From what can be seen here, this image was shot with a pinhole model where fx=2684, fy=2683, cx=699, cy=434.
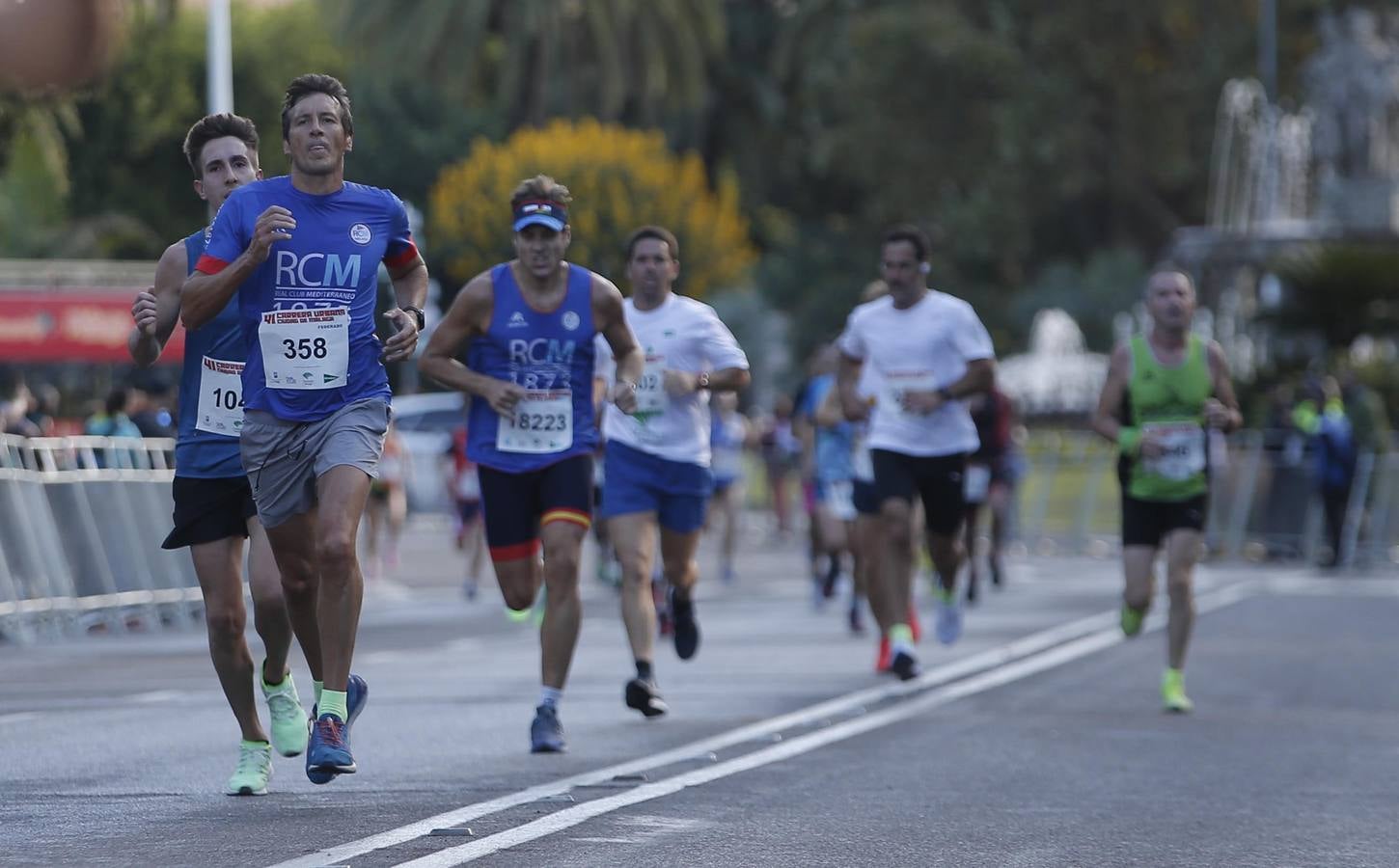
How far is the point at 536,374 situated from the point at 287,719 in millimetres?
2041

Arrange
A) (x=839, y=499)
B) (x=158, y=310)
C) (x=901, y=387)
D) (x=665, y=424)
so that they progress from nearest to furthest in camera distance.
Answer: (x=158, y=310) → (x=665, y=424) → (x=901, y=387) → (x=839, y=499)

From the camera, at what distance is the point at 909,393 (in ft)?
40.7

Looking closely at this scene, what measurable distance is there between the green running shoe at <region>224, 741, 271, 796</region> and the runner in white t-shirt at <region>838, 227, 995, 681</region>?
15.8 feet

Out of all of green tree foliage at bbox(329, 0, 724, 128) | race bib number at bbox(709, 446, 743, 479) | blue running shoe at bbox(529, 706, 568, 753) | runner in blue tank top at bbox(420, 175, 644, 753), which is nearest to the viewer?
blue running shoe at bbox(529, 706, 568, 753)

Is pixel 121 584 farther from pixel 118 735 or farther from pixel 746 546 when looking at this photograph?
pixel 746 546

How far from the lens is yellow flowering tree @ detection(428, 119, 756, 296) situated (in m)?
55.8

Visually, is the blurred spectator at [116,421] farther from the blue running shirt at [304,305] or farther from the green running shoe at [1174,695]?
the blue running shirt at [304,305]

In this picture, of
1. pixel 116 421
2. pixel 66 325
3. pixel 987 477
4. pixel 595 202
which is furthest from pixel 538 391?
pixel 595 202

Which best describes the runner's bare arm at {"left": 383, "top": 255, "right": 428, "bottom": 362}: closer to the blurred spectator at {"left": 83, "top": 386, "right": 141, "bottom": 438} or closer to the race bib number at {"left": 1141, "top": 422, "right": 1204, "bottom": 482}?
the race bib number at {"left": 1141, "top": 422, "right": 1204, "bottom": 482}

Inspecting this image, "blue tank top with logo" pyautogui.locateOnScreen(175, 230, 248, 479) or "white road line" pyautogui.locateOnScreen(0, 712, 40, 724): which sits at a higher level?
"blue tank top with logo" pyautogui.locateOnScreen(175, 230, 248, 479)

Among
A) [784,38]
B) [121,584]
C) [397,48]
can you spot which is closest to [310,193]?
[121,584]

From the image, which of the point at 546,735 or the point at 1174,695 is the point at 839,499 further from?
the point at 546,735

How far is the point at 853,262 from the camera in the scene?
6862 centimetres

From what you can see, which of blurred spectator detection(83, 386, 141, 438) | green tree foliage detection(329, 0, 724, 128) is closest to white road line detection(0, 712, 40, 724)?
blurred spectator detection(83, 386, 141, 438)
